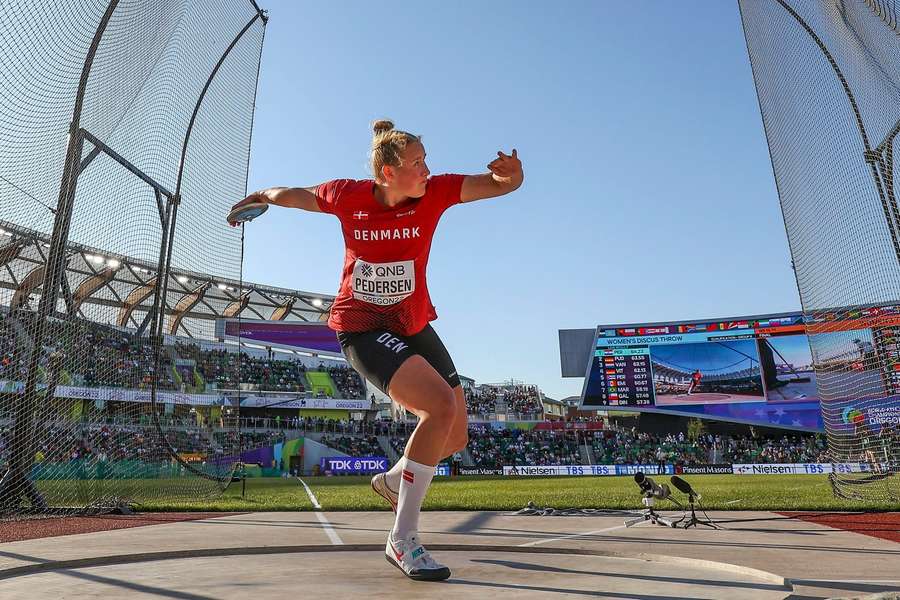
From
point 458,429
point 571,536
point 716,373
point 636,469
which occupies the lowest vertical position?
point 636,469

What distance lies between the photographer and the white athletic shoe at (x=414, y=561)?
3.24 m

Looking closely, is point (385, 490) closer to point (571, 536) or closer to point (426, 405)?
point (426, 405)

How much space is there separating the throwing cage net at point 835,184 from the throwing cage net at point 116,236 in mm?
8775

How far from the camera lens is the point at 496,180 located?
370cm

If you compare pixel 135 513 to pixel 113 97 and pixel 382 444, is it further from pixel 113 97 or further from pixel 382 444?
pixel 382 444

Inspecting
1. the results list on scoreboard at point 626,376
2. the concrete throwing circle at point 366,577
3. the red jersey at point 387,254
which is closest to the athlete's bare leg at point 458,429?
the red jersey at point 387,254

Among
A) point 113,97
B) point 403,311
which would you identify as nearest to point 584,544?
point 403,311

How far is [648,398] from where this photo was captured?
4125 cm

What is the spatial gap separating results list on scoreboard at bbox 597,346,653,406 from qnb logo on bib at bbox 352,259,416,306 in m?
40.0

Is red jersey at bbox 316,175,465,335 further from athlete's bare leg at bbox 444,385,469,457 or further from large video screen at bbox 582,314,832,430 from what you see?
large video screen at bbox 582,314,832,430

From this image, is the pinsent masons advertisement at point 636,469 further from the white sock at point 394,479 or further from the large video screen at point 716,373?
the white sock at point 394,479

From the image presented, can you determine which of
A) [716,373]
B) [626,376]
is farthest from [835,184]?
[716,373]

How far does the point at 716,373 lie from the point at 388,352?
138 feet

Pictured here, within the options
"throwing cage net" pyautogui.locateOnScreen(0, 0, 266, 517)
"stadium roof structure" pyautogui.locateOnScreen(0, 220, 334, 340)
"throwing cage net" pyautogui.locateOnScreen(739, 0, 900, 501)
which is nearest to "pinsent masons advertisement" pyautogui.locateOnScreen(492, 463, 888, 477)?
"throwing cage net" pyautogui.locateOnScreen(739, 0, 900, 501)
